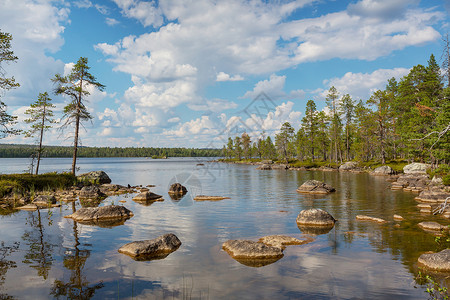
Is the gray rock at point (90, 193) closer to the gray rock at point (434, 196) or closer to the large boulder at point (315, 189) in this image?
the large boulder at point (315, 189)

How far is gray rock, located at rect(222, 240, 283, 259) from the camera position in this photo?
12.0 metres

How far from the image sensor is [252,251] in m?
12.1

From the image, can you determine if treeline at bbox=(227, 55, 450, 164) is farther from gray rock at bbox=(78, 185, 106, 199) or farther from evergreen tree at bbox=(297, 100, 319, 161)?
gray rock at bbox=(78, 185, 106, 199)

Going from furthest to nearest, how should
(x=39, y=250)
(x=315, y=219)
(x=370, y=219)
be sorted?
(x=370, y=219)
(x=315, y=219)
(x=39, y=250)

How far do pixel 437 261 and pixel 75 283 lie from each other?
43.4 ft

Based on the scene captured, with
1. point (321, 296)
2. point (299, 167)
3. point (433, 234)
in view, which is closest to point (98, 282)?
point (321, 296)

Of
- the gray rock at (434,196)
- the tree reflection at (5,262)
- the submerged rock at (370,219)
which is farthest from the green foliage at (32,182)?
the gray rock at (434,196)

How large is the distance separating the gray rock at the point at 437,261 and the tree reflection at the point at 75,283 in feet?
39.5

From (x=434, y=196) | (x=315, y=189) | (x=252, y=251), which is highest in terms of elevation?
(x=434, y=196)

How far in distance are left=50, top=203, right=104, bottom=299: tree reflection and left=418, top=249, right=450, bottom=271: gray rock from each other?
12.0 metres

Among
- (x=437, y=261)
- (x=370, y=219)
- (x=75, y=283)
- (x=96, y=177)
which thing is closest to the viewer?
(x=75, y=283)

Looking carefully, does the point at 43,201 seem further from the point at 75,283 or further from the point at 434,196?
the point at 434,196

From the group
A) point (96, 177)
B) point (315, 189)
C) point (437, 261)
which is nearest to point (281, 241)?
point (437, 261)

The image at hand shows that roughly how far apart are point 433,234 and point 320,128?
90466 millimetres
